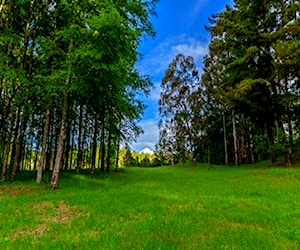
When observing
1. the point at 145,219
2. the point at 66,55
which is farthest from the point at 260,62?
the point at 145,219

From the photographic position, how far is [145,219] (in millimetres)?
10445

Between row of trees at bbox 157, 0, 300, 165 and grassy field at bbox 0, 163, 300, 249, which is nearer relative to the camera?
grassy field at bbox 0, 163, 300, 249

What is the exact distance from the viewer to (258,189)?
17297mm

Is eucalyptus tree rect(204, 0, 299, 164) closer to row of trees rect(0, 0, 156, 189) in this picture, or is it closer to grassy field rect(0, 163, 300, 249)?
row of trees rect(0, 0, 156, 189)

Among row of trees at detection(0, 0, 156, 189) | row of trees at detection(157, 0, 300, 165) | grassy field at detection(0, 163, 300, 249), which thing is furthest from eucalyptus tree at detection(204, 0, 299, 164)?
grassy field at detection(0, 163, 300, 249)

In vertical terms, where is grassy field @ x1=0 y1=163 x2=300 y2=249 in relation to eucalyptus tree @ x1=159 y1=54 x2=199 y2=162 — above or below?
below

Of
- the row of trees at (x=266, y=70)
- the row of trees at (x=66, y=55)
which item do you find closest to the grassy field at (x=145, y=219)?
the row of trees at (x=66, y=55)

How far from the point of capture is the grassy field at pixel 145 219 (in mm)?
8219

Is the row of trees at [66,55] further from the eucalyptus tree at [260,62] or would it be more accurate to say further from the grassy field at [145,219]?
the eucalyptus tree at [260,62]

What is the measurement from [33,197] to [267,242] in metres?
9.81

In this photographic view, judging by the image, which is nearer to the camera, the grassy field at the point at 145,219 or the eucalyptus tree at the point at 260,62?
the grassy field at the point at 145,219

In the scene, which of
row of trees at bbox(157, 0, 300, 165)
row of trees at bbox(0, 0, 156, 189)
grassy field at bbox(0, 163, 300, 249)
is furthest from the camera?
row of trees at bbox(157, 0, 300, 165)

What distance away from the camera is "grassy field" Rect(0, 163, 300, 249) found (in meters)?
8.22

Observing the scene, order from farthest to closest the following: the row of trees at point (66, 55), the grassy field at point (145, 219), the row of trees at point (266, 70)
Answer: the row of trees at point (266, 70) → the row of trees at point (66, 55) → the grassy field at point (145, 219)
